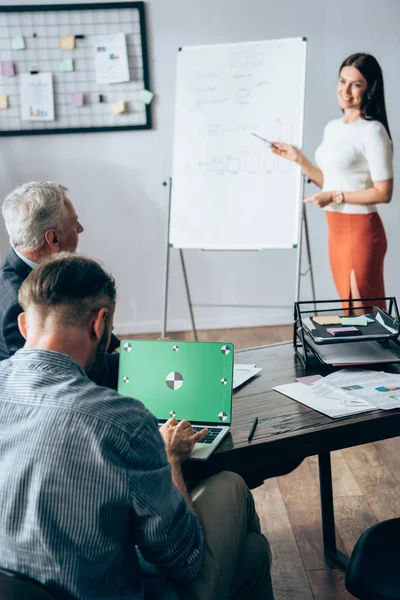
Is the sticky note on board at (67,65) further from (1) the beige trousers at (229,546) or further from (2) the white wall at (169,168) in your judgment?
(1) the beige trousers at (229,546)

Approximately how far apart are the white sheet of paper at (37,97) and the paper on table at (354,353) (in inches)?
109

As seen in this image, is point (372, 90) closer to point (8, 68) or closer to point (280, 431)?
point (280, 431)

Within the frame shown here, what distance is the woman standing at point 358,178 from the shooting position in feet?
9.39

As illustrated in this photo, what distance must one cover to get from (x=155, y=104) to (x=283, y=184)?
1.14 metres

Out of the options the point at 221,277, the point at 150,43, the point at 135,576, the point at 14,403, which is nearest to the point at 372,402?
→ the point at 135,576

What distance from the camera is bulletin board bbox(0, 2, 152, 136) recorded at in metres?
3.75

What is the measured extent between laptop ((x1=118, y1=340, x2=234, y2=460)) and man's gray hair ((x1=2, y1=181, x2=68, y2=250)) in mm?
620

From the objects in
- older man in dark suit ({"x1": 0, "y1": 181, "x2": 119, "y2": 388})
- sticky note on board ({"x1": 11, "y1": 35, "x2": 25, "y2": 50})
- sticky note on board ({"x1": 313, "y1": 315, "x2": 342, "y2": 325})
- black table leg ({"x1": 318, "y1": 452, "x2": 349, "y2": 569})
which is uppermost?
sticky note on board ({"x1": 11, "y1": 35, "x2": 25, "y2": 50})

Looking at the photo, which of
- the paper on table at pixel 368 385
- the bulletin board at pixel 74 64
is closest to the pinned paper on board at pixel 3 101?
the bulletin board at pixel 74 64

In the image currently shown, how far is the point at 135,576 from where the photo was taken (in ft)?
3.37

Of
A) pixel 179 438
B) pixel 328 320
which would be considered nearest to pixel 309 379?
pixel 328 320

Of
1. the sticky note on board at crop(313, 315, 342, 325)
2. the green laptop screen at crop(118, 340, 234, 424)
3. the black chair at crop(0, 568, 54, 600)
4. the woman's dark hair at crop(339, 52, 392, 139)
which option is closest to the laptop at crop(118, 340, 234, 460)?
the green laptop screen at crop(118, 340, 234, 424)

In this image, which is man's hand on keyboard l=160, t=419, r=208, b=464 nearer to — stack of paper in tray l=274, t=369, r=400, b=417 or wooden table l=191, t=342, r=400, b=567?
wooden table l=191, t=342, r=400, b=567

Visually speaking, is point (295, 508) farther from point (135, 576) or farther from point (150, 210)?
point (150, 210)
